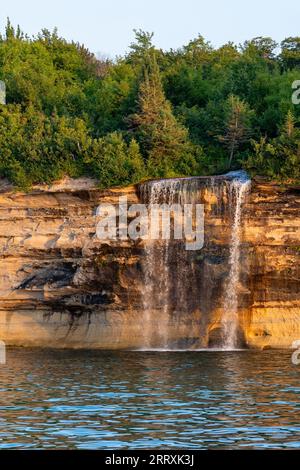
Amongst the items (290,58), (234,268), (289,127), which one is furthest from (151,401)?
(290,58)

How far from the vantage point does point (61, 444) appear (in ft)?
82.6

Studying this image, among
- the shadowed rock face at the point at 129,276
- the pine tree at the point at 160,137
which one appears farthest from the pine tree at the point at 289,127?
the pine tree at the point at 160,137

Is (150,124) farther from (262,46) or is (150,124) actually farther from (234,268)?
(262,46)

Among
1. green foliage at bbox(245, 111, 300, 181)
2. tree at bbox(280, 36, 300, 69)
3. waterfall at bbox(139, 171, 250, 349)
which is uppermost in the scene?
tree at bbox(280, 36, 300, 69)

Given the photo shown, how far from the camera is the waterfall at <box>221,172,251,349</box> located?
152 feet

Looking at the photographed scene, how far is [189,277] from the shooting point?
4716 cm

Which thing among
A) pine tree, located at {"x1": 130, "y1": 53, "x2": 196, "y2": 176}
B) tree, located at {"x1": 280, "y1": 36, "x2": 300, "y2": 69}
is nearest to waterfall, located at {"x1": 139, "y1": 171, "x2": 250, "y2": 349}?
pine tree, located at {"x1": 130, "y1": 53, "x2": 196, "y2": 176}

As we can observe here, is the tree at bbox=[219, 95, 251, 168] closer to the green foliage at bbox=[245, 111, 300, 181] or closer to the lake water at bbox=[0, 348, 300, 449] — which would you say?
the green foliage at bbox=[245, 111, 300, 181]

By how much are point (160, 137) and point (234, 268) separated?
250 inches

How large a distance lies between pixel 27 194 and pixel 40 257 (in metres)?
2.56

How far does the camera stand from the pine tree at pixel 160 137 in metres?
49.1

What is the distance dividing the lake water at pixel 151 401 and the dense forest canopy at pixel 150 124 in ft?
26.8

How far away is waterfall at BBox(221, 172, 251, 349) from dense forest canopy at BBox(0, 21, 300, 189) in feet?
2.70

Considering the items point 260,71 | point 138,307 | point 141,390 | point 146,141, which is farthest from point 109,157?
point 141,390
